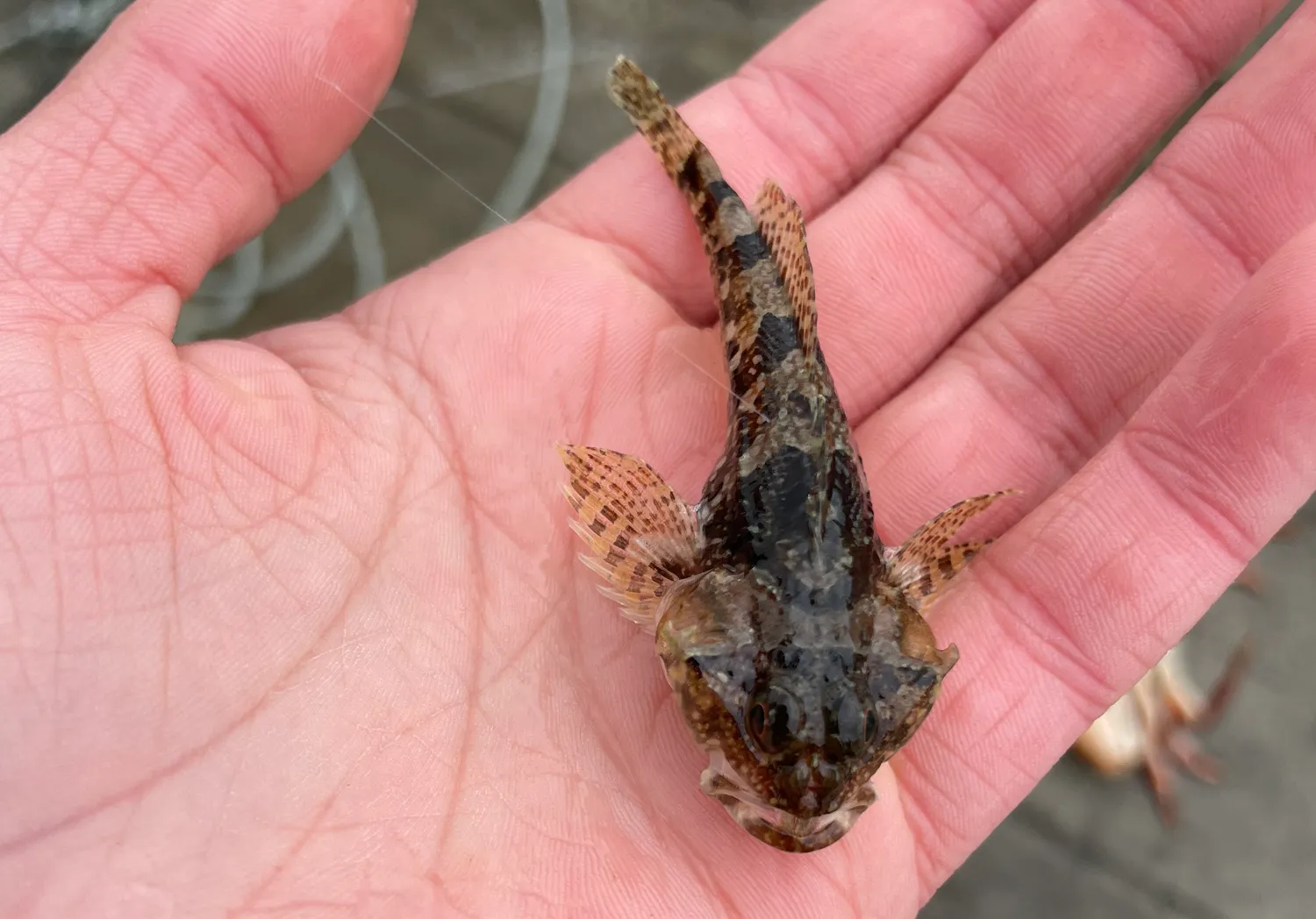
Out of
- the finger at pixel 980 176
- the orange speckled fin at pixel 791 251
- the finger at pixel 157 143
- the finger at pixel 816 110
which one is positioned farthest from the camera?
the finger at pixel 816 110

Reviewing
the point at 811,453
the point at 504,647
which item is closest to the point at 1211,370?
the point at 811,453

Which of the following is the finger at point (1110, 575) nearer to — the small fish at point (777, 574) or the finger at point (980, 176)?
the small fish at point (777, 574)

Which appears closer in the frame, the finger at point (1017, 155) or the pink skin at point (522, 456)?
the pink skin at point (522, 456)

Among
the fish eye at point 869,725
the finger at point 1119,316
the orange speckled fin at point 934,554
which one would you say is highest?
the finger at point 1119,316

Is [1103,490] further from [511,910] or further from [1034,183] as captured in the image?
[511,910]

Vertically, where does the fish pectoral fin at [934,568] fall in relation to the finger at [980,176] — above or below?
below

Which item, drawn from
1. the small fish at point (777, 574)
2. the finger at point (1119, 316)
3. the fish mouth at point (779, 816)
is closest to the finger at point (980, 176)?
the finger at point (1119, 316)

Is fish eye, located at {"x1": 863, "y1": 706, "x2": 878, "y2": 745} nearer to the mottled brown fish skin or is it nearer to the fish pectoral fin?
the mottled brown fish skin
